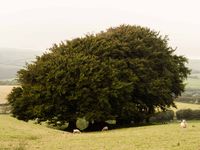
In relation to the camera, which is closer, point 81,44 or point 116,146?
point 116,146

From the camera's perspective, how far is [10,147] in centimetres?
3088

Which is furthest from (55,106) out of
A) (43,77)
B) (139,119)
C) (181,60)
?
(181,60)

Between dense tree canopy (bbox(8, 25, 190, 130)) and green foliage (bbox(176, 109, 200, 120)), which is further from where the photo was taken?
green foliage (bbox(176, 109, 200, 120))

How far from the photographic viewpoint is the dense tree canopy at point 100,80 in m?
59.0

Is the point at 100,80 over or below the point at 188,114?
over

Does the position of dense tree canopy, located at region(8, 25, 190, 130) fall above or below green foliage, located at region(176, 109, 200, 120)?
above

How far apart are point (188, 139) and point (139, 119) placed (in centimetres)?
3268

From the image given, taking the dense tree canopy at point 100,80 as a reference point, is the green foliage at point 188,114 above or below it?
below

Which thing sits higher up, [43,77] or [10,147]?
[43,77]

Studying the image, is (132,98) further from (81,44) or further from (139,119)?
(81,44)

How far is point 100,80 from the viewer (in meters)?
59.1

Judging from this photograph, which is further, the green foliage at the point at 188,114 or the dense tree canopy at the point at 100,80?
the green foliage at the point at 188,114

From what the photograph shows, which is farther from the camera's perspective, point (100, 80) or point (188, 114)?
point (188, 114)

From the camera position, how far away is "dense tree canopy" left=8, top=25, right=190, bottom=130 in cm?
5900
